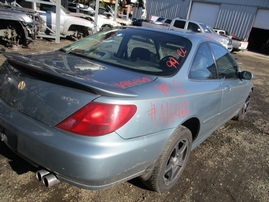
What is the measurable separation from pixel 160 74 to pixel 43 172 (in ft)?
4.28

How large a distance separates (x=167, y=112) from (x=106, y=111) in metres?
0.59

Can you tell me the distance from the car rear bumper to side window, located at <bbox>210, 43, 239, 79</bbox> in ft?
5.67

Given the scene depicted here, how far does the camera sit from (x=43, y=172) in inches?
70.3

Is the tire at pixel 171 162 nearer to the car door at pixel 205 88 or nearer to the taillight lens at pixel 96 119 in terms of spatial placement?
the car door at pixel 205 88

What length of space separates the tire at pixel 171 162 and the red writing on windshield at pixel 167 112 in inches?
7.4

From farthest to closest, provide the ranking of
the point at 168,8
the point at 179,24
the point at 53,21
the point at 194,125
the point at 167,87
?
the point at 168,8, the point at 179,24, the point at 53,21, the point at 194,125, the point at 167,87

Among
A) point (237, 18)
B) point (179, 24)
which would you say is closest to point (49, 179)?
point (179, 24)

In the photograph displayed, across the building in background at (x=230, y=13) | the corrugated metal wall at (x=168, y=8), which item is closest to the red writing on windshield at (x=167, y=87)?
the building in background at (x=230, y=13)

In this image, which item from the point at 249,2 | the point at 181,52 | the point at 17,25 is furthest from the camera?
the point at 249,2

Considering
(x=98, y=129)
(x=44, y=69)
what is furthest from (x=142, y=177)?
(x=44, y=69)

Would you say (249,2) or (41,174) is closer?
(41,174)

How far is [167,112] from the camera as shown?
2016 mm

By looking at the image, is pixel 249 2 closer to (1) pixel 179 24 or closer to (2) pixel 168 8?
(2) pixel 168 8

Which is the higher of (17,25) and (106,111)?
(106,111)
